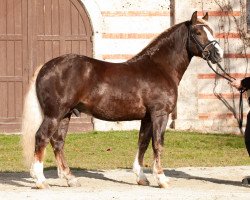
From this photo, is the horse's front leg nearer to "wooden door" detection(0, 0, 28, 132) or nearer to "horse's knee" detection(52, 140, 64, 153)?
"horse's knee" detection(52, 140, 64, 153)

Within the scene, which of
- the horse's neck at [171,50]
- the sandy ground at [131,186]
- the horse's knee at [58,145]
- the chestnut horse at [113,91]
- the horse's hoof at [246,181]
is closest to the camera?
the sandy ground at [131,186]

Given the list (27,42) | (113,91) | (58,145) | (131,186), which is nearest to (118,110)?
(113,91)

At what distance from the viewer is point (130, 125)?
20469mm

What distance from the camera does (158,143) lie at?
457 inches

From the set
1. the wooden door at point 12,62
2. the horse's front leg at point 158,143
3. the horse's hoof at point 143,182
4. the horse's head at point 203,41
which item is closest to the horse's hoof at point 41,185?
the horse's hoof at point 143,182

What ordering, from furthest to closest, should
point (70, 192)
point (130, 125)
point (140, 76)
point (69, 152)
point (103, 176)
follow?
point (130, 125)
point (69, 152)
point (103, 176)
point (140, 76)
point (70, 192)

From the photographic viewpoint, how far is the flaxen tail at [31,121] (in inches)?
447

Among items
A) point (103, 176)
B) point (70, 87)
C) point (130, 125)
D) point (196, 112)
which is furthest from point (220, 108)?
point (70, 87)

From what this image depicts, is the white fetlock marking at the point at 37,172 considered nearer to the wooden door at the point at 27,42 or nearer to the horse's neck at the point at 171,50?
the horse's neck at the point at 171,50

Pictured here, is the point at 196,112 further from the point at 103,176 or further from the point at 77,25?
the point at 103,176

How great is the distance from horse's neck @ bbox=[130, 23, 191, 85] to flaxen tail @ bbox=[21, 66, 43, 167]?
1.58 meters

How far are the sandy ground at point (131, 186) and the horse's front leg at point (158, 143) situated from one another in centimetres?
17

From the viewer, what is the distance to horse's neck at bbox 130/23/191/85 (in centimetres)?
1193

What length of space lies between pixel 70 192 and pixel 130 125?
9676mm
